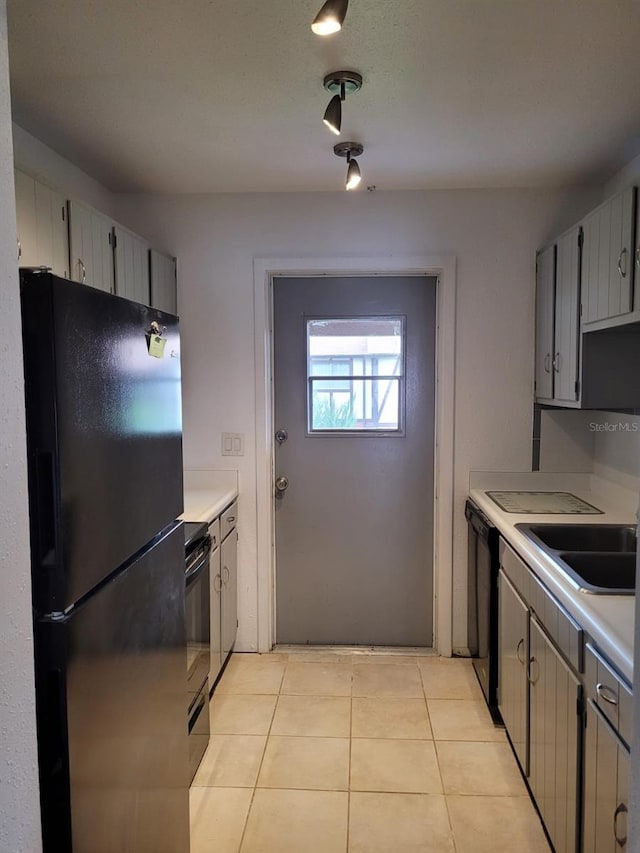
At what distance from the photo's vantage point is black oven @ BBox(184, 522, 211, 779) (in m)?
2.21

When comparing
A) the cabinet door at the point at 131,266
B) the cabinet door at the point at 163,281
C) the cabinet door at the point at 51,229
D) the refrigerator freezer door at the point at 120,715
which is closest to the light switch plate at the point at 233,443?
the cabinet door at the point at 163,281

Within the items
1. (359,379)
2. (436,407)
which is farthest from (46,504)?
(436,407)

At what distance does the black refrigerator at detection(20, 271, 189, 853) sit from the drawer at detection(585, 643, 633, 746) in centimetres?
106

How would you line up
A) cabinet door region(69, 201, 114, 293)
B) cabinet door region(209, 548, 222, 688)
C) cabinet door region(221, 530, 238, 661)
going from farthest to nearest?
cabinet door region(221, 530, 238, 661)
cabinet door region(209, 548, 222, 688)
cabinet door region(69, 201, 114, 293)

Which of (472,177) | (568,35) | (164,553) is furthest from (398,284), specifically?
(164,553)

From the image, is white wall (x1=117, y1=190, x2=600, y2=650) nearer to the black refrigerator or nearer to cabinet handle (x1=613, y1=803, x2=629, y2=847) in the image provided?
the black refrigerator

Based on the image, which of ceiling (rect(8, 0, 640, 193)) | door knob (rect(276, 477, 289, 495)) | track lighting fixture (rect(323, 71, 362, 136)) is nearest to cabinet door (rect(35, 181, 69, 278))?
ceiling (rect(8, 0, 640, 193))

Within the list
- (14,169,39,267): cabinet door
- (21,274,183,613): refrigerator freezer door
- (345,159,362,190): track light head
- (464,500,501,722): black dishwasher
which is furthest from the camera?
(464,500,501,722): black dishwasher

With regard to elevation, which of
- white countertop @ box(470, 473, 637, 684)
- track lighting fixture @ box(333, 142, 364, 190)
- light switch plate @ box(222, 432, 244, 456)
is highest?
track lighting fixture @ box(333, 142, 364, 190)

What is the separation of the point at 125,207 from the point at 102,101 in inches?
45.9

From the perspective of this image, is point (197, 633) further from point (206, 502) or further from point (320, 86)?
point (320, 86)

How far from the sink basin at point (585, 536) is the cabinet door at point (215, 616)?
4.43 ft

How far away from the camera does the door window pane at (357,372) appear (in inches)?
129

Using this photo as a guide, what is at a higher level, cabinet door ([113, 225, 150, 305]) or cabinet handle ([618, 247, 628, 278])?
cabinet door ([113, 225, 150, 305])
